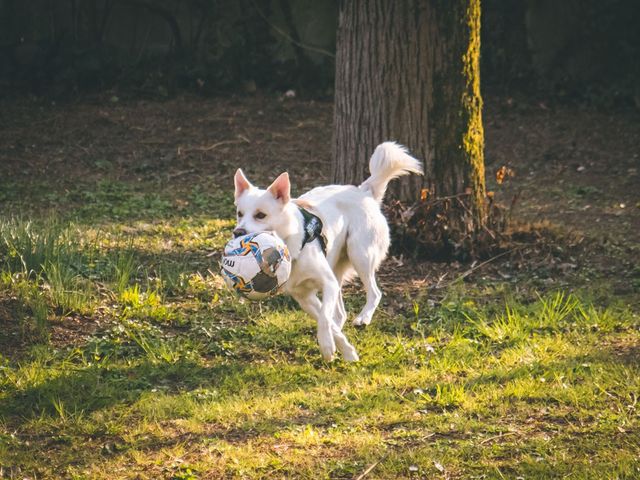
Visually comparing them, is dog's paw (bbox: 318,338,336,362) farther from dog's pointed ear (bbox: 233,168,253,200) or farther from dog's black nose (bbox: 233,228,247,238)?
dog's pointed ear (bbox: 233,168,253,200)

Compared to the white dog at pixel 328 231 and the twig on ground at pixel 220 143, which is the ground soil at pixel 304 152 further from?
the white dog at pixel 328 231

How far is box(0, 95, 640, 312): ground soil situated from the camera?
8.67 metres

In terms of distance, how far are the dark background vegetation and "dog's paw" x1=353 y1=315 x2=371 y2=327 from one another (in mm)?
8857

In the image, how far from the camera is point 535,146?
12.3m

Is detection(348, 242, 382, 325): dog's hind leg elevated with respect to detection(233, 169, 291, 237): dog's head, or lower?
lower

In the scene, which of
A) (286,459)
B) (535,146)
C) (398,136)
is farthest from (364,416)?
(535,146)

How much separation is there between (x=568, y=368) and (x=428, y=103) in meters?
2.97

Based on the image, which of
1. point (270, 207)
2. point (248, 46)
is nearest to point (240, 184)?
point (270, 207)

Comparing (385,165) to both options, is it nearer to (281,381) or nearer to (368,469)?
(281,381)

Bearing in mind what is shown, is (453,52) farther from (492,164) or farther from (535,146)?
(535,146)

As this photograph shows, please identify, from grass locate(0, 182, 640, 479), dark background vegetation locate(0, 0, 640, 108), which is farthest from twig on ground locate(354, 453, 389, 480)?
dark background vegetation locate(0, 0, 640, 108)

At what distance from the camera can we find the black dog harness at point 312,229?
5.71m

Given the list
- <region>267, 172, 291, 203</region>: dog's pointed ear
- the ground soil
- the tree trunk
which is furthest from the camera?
the ground soil

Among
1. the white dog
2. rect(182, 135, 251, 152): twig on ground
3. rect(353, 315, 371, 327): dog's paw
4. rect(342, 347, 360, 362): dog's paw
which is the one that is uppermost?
the white dog
